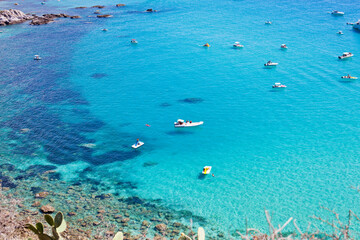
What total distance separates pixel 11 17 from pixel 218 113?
371ft

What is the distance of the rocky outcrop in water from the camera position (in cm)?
13050

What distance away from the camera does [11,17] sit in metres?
133

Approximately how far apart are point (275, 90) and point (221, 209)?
37153 millimetres

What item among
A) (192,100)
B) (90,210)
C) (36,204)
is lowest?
(90,210)

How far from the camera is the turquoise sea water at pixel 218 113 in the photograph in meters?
41.7

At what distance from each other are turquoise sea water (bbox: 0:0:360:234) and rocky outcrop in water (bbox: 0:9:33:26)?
31.9m

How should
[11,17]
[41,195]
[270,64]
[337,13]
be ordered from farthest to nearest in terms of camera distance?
[11,17], [337,13], [270,64], [41,195]

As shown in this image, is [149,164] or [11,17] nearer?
[149,164]

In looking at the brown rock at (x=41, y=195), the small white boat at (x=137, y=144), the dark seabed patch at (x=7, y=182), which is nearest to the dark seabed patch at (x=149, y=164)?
the small white boat at (x=137, y=144)

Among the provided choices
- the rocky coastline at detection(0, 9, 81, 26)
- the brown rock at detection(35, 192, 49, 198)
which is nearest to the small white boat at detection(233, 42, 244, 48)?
the brown rock at detection(35, 192, 49, 198)

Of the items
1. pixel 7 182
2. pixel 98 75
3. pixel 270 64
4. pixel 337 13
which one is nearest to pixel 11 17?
pixel 98 75

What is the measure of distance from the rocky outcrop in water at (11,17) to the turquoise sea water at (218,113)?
105 ft

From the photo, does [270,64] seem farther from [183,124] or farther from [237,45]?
[183,124]

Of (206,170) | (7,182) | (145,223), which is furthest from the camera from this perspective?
(206,170)
